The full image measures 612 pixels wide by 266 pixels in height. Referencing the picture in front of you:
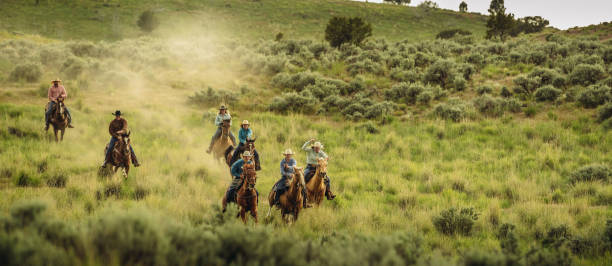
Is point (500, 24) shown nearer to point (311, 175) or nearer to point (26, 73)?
point (311, 175)

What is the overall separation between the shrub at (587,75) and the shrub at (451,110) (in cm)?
681

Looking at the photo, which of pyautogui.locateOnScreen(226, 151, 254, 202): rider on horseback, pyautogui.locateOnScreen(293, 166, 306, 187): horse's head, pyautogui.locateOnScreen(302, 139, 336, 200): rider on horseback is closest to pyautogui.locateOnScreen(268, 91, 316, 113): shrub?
pyautogui.locateOnScreen(302, 139, 336, 200): rider on horseback

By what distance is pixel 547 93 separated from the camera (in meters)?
17.7

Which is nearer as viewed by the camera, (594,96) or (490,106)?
(594,96)

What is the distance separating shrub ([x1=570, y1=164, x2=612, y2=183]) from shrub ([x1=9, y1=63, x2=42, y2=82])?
28227mm

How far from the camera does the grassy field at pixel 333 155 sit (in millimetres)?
4133

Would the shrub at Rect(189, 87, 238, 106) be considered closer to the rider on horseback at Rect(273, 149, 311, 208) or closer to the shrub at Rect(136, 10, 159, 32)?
the rider on horseback at Rect(273, 149, 311, 208)

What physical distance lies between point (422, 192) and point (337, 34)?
28.5m

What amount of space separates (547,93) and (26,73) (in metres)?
30.6

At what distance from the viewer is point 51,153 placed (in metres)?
11.9

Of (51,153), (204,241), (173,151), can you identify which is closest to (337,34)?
(173,151)

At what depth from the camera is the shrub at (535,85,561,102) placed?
17.7m

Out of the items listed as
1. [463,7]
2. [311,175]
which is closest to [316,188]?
[311,175]

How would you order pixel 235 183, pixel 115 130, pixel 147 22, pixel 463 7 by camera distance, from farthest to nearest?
pixel 463 7 → pixel 147 22 → pixel 115 130 → pixel 235 183
